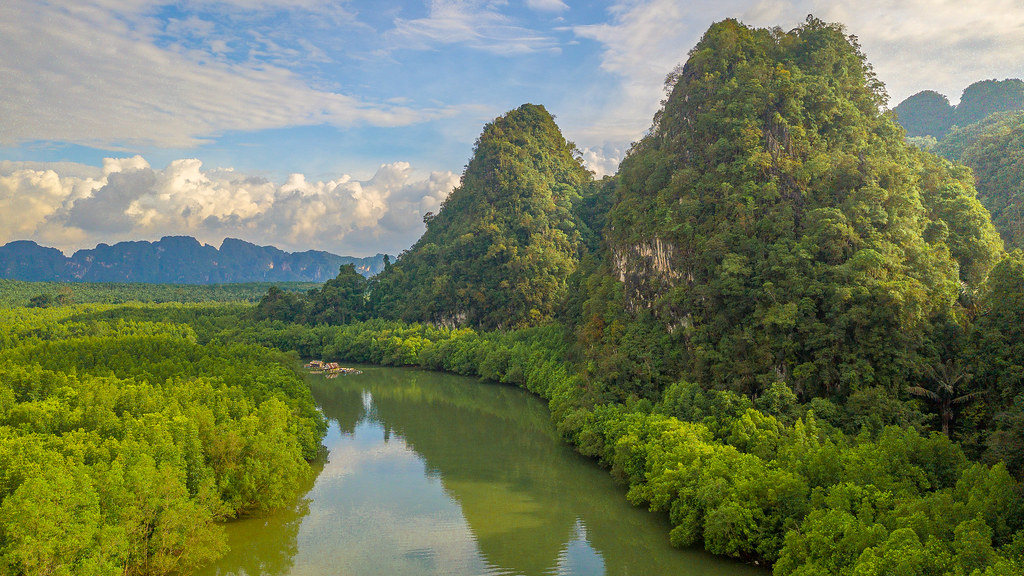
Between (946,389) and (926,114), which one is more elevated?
(926,114)

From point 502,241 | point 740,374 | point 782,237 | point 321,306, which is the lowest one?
point 740,374

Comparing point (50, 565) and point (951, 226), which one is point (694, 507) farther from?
point (951, 226)

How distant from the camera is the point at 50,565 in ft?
51.3

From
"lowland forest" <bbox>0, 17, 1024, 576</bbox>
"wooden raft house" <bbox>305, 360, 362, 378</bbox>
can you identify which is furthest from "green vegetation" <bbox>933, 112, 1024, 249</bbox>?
"wooden raft house" <bbox>305, 360, 362, 378</bbox>

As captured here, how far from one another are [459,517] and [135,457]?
41.3 ft

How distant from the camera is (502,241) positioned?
7738 centimetres

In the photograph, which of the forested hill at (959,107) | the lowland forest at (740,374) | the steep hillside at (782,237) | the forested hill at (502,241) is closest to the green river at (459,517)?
the lowland forest at (740,374)

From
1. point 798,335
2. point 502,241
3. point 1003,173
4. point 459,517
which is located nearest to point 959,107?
point 1003,173

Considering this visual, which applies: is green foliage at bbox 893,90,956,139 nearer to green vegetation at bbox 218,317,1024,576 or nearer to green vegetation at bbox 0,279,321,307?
green vegetation at bbox 218,317,1024,576

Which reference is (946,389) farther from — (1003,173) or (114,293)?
(114,293)

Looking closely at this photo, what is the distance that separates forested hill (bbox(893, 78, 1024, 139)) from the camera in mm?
94188

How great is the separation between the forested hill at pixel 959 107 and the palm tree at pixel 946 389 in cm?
7670

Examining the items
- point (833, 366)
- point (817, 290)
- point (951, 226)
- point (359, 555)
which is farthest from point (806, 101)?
point (359, 555)

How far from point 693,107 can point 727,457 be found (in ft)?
101
